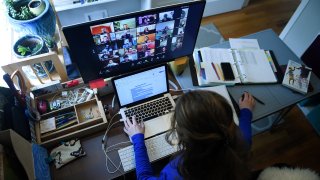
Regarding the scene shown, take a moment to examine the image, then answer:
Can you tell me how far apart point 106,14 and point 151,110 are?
A: 1451 millimetres

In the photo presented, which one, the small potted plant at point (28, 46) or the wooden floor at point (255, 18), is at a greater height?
the small potted plant at point (28, 46)

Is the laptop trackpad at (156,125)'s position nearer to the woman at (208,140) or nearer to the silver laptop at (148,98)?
the silver laptop at (148,98)

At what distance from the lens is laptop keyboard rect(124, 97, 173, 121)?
124cm

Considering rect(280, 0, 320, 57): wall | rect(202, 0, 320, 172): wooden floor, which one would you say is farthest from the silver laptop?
rect(280, 0, 320, 57): wall

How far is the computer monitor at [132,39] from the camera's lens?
1.02 m

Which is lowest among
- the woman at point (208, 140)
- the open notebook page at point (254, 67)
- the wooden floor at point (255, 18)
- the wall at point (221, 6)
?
the wooden floor at point (255, 18)

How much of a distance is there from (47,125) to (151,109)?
518mm

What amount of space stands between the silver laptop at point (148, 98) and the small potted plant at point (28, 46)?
1.50ft

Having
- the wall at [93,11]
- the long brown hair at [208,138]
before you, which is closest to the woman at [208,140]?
the long brown hair at [208,138]

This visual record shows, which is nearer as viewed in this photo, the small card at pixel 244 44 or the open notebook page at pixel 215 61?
the open notebook page at pixel 215 61

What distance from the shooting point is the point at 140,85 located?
121cm

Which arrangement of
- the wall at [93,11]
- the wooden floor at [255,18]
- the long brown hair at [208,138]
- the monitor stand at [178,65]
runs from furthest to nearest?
the wooden floor at [255,18] < the wall at [93,11] < the monitor stand at [178,65] < the long brown hair at [208,138]

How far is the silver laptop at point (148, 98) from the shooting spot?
3.88ft

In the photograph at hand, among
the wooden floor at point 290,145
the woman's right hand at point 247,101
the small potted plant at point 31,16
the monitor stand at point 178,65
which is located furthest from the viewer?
the wooden floor at point 290,145
